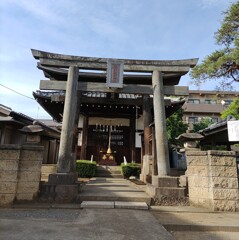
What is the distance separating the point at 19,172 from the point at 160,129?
16.6 ft

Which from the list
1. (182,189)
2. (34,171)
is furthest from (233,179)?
(34,171)

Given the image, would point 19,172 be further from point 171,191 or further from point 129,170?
point 129,170

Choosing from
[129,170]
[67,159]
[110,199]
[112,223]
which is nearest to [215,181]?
[110,199]

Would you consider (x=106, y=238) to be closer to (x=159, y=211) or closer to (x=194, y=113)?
(x=159, y=211)

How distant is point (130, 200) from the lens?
6.83m

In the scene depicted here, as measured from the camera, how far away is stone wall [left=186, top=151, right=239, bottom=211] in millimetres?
6438

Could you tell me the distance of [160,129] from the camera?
8.05 metres

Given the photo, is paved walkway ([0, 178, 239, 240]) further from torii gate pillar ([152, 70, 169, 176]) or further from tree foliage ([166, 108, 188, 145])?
tree foliage ([166, 108, 188, 145])

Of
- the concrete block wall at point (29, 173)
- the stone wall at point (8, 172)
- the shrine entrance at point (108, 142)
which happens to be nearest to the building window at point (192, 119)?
the shrine entrance at point (108, 142)

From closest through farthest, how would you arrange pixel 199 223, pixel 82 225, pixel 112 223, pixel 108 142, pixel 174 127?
pixel 82 225 < pixel 112 223 < pixel 199 223 < pixel 108 142 < pixel 174 127

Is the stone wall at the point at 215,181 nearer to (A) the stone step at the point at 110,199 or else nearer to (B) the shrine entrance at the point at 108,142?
(A) the stone step at the point at 110,199

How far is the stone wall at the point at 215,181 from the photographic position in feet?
21.1

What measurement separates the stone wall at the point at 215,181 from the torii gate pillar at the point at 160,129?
106 centimetres

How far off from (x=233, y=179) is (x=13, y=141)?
1218 centimetres
